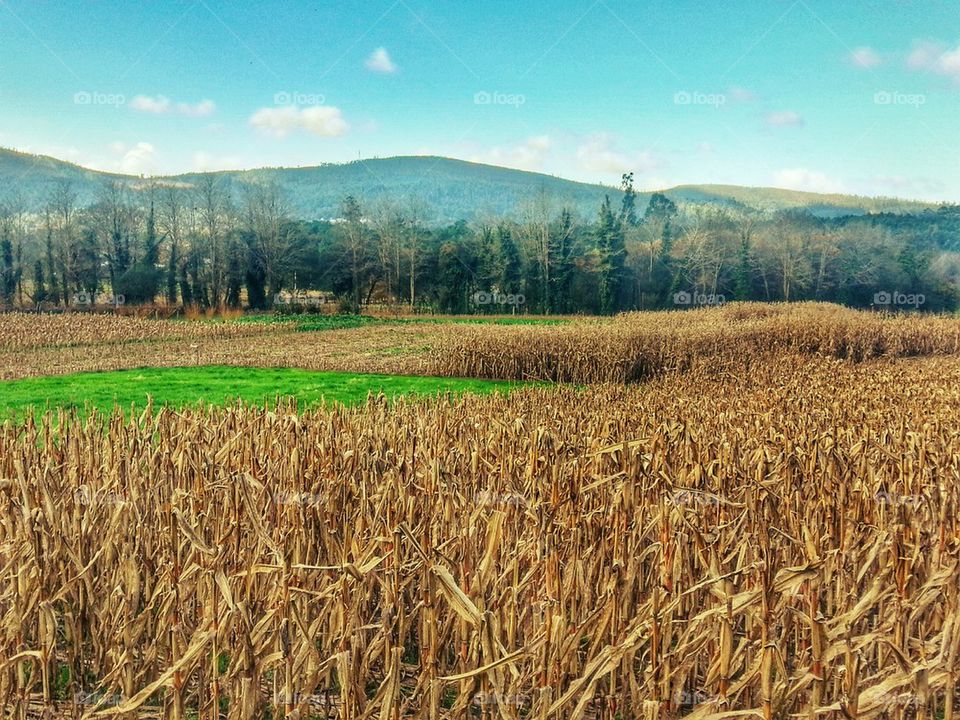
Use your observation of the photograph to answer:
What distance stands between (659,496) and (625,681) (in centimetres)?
156

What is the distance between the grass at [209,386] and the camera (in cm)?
1571

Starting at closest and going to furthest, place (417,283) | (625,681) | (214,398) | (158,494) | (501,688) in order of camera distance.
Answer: (501,688) < (625,681) < (158,494) < (214,398) < (417,283)

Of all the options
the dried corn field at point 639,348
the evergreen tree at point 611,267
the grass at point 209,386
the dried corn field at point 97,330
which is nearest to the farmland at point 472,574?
the grass at point 209,386

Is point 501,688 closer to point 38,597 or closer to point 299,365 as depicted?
point 38,597

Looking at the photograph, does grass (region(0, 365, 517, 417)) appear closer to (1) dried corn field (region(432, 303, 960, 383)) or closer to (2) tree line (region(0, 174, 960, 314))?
(1) dried corn field (region(432, 303, 960, 383))

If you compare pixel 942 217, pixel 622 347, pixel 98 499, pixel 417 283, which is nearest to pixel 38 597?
pixel 98 499

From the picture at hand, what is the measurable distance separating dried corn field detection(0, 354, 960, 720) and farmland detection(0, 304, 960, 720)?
0.8 inches

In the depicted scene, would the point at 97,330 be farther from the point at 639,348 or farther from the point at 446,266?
the point at 446,266

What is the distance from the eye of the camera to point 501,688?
3.12m

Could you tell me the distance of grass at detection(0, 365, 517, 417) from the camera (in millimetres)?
15711

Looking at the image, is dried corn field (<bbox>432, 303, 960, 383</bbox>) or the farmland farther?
dried corn field (<bbox>432, 303, 960, 383</bbox>)

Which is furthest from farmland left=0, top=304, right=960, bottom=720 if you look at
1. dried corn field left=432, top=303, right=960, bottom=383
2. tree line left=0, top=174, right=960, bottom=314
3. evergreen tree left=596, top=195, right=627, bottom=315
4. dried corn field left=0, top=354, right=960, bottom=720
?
evergreen tree left=596, top=195, right=627, bottom=315

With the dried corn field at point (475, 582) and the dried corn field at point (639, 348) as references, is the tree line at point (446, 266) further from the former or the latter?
the dried corn field at point (475, 582)

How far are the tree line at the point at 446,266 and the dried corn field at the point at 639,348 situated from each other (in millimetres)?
31952
